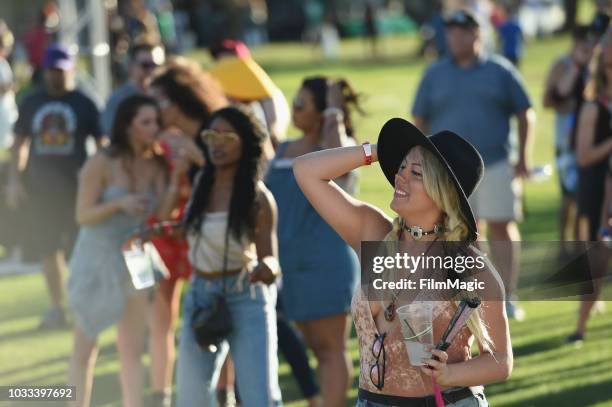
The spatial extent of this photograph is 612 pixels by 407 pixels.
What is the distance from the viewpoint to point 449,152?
4520mm

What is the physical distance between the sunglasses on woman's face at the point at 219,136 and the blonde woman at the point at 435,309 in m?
1.98

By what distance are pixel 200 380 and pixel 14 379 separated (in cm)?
301

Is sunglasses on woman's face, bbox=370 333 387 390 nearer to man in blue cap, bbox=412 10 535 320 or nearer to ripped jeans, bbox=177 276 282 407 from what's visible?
ripped jeans, bbox=177 276 282 407

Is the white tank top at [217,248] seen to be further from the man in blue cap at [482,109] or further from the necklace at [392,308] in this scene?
the man in blue cap at [482,109]

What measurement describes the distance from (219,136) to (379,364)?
2327mm

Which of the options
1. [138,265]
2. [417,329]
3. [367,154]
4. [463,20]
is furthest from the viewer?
[463,20]

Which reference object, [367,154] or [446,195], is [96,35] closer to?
[367,154]

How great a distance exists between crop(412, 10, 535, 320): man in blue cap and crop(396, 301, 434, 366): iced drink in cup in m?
5.96

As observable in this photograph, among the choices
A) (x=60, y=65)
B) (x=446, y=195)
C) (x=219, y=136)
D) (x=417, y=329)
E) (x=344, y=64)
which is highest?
(x=344, y=64)

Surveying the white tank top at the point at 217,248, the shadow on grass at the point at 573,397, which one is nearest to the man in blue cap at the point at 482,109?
the shadow on grass at the point at 573,397

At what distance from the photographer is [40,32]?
83.5ft

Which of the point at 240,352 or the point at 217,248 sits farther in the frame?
the point at 217,248

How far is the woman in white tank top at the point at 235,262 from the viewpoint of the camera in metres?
6.24

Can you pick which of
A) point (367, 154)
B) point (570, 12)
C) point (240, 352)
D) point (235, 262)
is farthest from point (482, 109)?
point (570, 12)
